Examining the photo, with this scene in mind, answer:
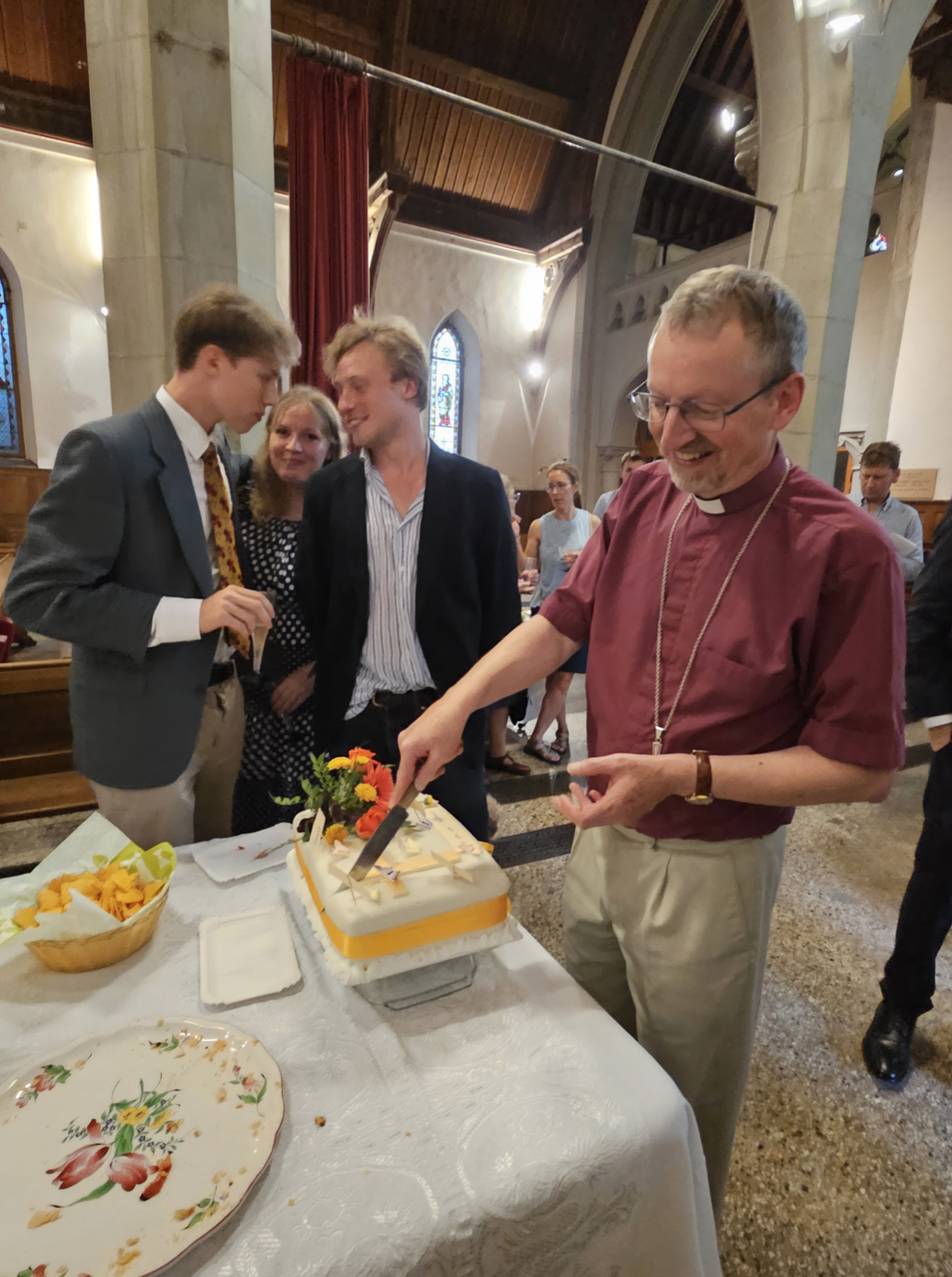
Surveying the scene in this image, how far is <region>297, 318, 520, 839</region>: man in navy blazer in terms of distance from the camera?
1.80 m

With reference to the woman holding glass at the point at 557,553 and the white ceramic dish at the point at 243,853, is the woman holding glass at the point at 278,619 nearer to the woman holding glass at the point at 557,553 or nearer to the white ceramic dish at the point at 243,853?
the white ceramic dish at the point at 243,853

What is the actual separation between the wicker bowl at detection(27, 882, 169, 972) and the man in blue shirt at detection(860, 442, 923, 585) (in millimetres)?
4472

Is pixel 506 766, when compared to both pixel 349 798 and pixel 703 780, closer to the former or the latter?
pixel 349 798

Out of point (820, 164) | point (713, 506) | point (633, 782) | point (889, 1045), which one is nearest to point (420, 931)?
point (633, 782)

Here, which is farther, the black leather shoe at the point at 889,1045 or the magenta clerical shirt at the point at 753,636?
the black leather shoe at the point at 889,1045

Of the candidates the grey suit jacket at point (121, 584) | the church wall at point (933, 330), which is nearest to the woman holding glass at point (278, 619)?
the grey suit jacket at point (121, 584)

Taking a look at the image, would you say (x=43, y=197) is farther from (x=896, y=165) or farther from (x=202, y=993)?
(x=896, y=165)

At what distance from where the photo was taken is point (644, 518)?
1.22 meters

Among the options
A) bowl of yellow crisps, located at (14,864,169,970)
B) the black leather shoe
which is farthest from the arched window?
the black leather shoe

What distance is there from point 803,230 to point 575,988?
207 inches

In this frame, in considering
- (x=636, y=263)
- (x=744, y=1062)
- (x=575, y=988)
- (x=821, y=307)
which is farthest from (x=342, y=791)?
(x=636, y=263)

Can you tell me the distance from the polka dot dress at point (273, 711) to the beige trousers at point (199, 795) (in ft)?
0.46

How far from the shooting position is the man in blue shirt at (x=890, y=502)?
14.2 feet

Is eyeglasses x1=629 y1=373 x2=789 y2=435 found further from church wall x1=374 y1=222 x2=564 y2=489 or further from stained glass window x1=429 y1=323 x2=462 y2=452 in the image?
stained glass window x1=429 y1=323 x2=462 y2=452
